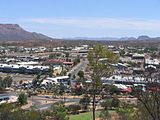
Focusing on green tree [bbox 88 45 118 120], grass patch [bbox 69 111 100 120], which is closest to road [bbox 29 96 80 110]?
grass patch [bbox 69 111 100 120]

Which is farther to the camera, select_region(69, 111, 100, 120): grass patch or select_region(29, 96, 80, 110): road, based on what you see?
select_region(29, 96, 80, 110): road

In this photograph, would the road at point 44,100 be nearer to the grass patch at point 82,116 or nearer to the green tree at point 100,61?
the grass patch at point 82,116

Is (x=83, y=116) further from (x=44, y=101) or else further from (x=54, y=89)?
(x=54, y=89)

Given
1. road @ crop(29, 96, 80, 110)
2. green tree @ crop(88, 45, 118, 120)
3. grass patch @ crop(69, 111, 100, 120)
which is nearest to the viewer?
green tree @ crop(88, 45, 118, 120)

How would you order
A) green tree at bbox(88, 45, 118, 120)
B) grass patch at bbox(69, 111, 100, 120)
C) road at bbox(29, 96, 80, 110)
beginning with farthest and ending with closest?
road at bbox(29, 96, 80, 110)
grass patch at bbox(69, 111, 100, 120)
green tree at bbox(88, 45, 118, 120)

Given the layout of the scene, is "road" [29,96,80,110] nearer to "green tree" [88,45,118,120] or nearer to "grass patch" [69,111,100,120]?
"grass patch" [69,111,100,120]

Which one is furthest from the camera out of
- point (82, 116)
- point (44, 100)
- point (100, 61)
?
point (44, 100)

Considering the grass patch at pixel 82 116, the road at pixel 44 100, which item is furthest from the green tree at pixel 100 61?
the road at pixel 44 100

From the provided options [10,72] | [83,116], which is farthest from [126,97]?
[10,72]

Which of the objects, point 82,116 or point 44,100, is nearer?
point 82,116

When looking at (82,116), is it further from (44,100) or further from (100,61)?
(100,61)

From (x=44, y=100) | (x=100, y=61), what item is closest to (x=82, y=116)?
(x=44, y=100)
